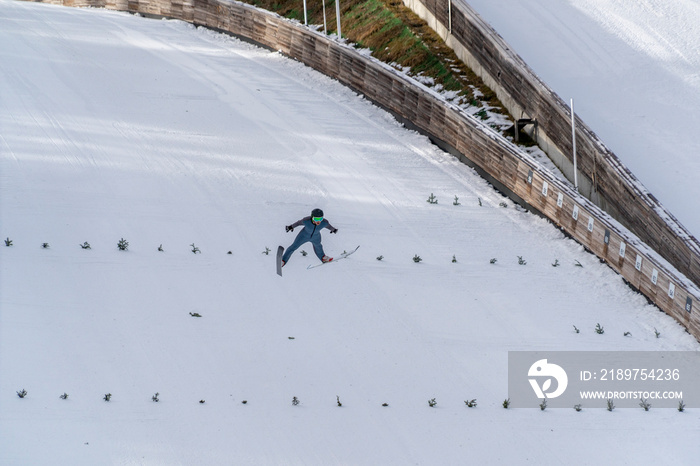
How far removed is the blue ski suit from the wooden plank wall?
4768 millimetres

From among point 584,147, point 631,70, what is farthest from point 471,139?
point 631,70

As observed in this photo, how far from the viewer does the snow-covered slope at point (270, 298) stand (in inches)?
399

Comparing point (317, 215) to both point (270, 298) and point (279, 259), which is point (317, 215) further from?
point (270, 298)

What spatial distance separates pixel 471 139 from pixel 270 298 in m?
5.88

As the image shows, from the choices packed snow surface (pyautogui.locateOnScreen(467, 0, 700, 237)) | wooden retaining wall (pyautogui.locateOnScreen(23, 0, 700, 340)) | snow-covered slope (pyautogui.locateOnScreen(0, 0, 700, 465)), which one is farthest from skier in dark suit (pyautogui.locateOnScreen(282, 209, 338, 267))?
packed snow surface (pyautogui.locateOnScreen(467, 0, 700, 237))

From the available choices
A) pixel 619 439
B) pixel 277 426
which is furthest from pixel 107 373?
pixel 619 439

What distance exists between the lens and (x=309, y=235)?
13453 mm

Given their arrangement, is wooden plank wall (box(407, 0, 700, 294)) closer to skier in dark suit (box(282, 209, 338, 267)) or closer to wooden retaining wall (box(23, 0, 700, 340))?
wooden retaining wall (box(23, 0, 700, 340))

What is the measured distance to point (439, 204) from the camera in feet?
51.9

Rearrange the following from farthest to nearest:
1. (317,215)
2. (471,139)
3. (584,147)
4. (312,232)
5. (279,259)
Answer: (471,139) → (584,147) → (279,259) → (312,232) → (317,215)

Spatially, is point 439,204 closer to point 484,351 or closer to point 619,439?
point 484,351

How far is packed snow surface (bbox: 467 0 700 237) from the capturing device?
15434 millimetres

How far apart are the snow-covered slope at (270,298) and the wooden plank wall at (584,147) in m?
0.94

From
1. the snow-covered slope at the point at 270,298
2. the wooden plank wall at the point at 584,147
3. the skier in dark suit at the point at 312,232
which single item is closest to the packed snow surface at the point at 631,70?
the wooden plank wall at the point at 584,147
